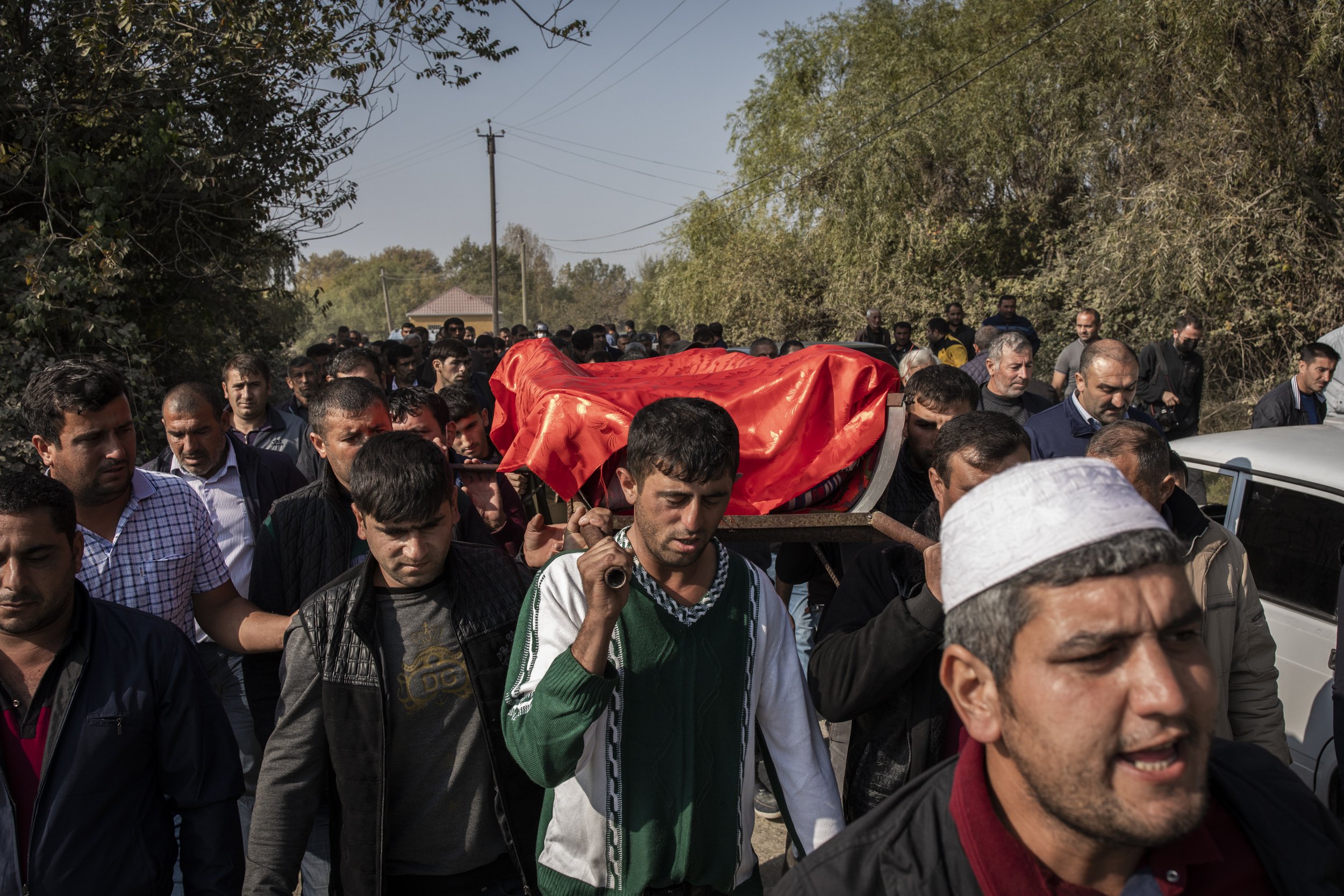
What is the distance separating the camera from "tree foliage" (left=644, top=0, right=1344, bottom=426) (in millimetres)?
12961

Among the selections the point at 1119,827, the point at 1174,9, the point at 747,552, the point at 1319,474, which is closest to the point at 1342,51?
the point at 1174,9

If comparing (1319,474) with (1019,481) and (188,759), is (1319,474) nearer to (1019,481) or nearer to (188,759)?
(1019,481)

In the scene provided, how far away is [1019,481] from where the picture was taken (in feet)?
4.27

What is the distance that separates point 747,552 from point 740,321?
2026cm

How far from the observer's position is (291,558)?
10.5 feet

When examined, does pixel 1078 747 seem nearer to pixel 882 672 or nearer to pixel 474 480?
pixel 882 672

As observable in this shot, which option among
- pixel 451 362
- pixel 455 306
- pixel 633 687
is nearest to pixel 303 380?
pixel 451 362

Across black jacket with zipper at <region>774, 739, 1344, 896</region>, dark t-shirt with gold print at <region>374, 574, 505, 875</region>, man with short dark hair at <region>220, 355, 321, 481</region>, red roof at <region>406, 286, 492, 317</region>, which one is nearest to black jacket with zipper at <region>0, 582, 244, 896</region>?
dark t-shirt with gold print at <region>374, 574, 505, 875</region>

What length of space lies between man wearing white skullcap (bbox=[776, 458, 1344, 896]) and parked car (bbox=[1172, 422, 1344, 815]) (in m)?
2.83

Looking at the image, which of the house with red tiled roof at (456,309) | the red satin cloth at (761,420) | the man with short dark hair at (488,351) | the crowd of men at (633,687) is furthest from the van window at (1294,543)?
the house with red tiled roof at (456,309)

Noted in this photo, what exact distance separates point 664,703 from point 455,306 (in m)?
75.8

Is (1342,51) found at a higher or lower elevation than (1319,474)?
higher

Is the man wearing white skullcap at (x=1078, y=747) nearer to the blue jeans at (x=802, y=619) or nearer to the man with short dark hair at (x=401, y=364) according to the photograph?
the blue jeans at (x=802, y=619)

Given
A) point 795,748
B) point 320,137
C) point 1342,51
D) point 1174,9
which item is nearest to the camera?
point 795,748
